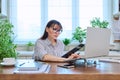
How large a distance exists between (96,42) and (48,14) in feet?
8.01

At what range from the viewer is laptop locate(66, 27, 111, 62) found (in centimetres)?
215

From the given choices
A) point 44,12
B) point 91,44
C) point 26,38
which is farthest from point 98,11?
point 91,44

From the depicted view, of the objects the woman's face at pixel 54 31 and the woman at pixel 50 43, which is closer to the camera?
the woman at pixel 50 43

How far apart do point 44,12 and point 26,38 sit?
0.56m

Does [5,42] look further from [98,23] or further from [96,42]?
[98,23]

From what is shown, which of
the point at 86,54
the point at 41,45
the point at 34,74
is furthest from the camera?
the point at 41,45

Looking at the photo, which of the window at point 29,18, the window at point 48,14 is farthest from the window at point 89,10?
the window at point 29,18

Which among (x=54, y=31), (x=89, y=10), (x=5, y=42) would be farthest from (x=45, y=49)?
(x=89, y=10)

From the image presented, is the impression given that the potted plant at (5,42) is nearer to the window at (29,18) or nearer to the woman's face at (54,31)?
the woman's face at (54,31)

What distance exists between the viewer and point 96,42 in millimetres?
2234

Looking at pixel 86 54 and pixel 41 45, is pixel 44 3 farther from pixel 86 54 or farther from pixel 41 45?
pixel 86 54

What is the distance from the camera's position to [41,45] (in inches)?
112

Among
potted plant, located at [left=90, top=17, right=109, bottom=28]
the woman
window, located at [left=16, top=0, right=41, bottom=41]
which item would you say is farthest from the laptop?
window, located at [left=16, top=0, right=41, bottom=41]

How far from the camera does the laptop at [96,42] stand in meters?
2.15
